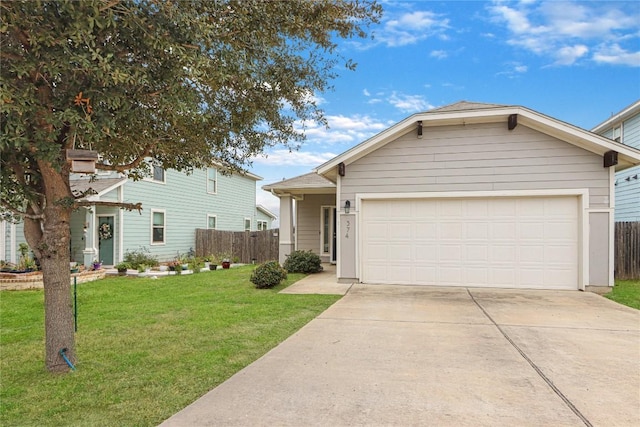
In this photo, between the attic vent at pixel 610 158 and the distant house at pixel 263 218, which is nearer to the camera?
the attic vent at pixel 610 158

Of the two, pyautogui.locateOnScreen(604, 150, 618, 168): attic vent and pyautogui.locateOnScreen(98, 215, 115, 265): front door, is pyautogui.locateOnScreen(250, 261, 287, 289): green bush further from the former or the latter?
pyautogui.locateOnScreen(98, 215, 115, 265): front door

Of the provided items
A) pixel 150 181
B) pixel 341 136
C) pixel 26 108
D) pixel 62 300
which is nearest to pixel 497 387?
→ pixel 62 300

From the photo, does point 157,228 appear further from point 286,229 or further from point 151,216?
point 286,229

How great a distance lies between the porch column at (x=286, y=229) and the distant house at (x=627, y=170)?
12.6 metres

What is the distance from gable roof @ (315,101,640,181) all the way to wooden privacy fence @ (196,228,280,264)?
7767mm

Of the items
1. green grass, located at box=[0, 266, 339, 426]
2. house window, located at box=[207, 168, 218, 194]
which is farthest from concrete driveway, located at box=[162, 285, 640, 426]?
house window, located at box=[207, 168, 218, 194]

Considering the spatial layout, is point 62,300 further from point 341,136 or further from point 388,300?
point 341,136

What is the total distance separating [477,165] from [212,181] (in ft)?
46.9

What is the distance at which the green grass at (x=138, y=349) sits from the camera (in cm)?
322

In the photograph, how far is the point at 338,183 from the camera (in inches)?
403

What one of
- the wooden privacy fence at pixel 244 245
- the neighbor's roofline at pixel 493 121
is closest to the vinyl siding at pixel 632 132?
the neighbor's roofline at pixel 493 121

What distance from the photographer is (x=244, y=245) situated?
1770 centimetres

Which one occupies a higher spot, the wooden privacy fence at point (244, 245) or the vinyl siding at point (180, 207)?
the vinyl siding at point (180, 207)

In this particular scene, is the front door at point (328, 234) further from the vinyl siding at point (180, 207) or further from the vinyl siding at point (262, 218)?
the vinyl siding at point (262, 218)
